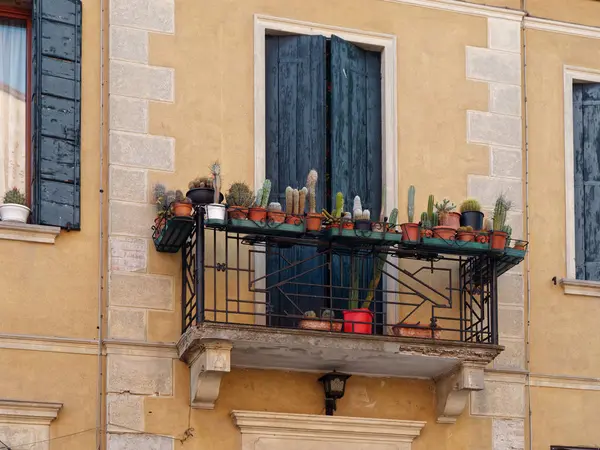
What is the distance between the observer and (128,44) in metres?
15.0

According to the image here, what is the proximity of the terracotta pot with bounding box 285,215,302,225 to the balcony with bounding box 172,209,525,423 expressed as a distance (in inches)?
1.4

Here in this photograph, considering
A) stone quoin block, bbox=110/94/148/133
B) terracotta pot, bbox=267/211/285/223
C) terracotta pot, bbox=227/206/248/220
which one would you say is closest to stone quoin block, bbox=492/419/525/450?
terracotta pot, bbox=267/211/285/223

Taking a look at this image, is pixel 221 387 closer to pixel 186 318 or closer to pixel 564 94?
pixel 186 318

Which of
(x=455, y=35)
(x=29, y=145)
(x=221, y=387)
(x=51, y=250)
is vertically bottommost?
(x=221, y=387)

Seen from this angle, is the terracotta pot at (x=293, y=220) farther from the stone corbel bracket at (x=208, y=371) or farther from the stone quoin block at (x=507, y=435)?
the stone quoin block at (x=507, y=435)

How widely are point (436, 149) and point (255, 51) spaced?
1.90 meters

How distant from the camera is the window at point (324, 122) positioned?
15.4 metres

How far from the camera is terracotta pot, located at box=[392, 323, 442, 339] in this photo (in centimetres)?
1461

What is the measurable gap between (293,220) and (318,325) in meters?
0.92

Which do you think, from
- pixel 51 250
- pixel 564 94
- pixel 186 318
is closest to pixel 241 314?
pixel 186 318

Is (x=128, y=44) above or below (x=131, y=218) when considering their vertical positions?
above

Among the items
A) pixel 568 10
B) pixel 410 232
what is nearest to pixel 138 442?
pixel 410 232

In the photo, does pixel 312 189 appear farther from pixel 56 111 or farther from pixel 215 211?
pixel 56 111

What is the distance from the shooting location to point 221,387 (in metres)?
14.5
